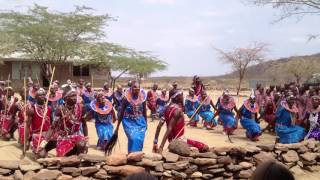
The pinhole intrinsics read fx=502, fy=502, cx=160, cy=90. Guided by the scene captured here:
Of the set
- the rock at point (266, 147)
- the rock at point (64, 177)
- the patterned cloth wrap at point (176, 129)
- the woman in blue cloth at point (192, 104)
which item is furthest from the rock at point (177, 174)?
the woman in blue cloth at point (192, 104)

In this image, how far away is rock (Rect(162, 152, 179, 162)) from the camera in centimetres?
734

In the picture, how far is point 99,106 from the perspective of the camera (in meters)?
10.4

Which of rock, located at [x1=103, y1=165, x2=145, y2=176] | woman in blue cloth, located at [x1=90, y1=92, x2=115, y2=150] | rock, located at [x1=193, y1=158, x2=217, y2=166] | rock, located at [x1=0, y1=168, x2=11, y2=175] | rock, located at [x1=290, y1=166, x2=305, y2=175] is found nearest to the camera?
rock, located at [x1=0, y1=168, x2=11, y2=175]

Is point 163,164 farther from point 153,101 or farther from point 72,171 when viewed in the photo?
point 153,101

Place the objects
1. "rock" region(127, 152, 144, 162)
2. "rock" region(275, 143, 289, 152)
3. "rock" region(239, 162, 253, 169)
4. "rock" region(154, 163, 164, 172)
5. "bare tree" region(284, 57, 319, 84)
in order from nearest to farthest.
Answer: "rock" region(127, 152, 144, 162) → "rock" region(154, 163, 164, 172) → "rock" region(239, 162, 253, 169) → "rock" region(275, 143, 289, 152) → "bare tree" region(284, 57, 319, 84)

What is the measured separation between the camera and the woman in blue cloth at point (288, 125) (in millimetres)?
11391

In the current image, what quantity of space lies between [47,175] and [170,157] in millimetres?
1842

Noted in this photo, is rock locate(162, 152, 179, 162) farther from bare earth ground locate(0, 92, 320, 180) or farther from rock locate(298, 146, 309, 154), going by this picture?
Answer: rock locate(298, 146, 309, 154)

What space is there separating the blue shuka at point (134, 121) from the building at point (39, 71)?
26080mm

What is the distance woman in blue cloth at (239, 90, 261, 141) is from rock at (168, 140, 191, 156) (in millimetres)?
6507

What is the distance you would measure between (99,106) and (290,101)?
14.3 feet

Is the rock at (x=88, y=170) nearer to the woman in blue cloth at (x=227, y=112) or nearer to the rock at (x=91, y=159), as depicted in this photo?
the rock at (x=91, y=159)

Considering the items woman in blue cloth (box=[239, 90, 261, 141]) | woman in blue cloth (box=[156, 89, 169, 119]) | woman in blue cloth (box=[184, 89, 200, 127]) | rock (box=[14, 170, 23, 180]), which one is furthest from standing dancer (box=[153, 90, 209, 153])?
woman in blue cloth (box=[156, 89, 169, 119])

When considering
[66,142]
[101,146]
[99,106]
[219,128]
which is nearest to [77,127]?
[66,142]
